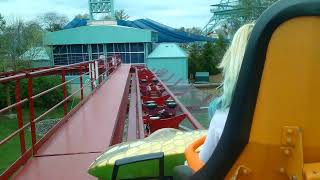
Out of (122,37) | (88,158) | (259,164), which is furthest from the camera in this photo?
(122,37)

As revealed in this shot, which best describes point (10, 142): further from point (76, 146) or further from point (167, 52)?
point (76, 146)

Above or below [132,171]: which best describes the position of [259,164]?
above

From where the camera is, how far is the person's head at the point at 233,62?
1328 mm

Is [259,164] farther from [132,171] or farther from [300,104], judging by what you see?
[132,171]

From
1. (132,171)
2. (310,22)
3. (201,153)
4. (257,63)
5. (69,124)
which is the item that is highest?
(310,22)

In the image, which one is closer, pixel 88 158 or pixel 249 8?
pixel 88 158

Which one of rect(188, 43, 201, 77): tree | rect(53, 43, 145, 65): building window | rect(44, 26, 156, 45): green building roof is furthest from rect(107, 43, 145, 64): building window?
rect(188, 43, 201, 77): tree

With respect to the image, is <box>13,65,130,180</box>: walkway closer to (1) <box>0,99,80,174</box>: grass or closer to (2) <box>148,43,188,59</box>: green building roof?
(1) <box>0,99,80,174</box>: grass

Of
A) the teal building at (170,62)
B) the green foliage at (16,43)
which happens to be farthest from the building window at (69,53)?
the teal building at (170,62)

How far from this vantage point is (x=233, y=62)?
52.8 inches

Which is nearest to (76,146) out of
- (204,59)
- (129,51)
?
(129,51)

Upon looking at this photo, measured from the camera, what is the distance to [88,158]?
343 centimetres

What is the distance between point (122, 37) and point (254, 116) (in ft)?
93.8

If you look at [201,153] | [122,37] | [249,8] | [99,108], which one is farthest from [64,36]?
[201,153]
